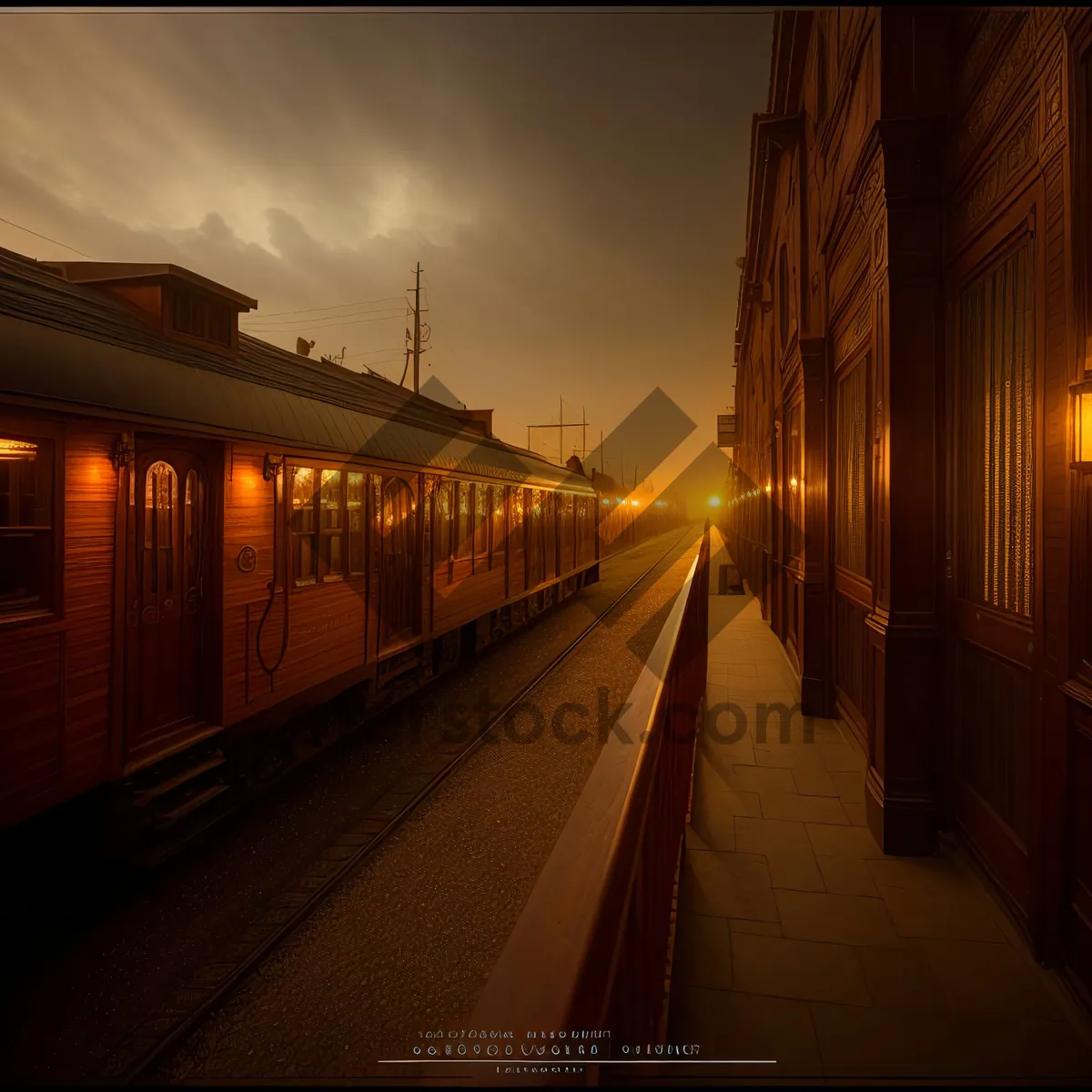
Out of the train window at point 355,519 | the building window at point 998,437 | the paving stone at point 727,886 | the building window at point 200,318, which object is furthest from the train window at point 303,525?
the building window at point 998,437

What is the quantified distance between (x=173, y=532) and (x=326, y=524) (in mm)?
1696

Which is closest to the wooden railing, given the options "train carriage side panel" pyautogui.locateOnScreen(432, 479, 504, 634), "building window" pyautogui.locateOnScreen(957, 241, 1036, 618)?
"building window" pyautogui.locateOnScreen(957, 241, 1036, 618)

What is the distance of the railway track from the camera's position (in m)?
2.75

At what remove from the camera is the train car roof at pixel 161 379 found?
3.29 m

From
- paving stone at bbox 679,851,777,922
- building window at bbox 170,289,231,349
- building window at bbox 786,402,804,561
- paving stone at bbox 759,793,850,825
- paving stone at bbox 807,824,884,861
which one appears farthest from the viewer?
building window at bbox 786,402,804,561

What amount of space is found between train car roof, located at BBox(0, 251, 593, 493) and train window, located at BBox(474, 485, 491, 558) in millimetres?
1898

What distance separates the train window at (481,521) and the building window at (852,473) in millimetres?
5360

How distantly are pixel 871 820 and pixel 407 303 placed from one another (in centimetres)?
2298

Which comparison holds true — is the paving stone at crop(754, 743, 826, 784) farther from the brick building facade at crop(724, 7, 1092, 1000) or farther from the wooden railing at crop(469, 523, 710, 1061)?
the wooden railing at crop(469, 523, 710, 1061)

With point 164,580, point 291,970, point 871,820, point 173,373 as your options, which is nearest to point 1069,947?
point 871,820

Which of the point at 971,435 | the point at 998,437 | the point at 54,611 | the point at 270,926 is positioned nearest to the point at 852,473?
the point at 971,435

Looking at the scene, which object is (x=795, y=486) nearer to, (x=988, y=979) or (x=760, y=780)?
Result: (x=760, y=780)

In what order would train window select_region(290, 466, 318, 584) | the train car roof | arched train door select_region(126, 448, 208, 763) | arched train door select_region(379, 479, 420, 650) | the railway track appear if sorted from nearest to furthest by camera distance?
the railway track < the train car roof < arched train door select_region(126, 448, 208, 763) < train window select_region(290, 466, 318, 584) < arched train door select_region(379, 479, 420, 650)

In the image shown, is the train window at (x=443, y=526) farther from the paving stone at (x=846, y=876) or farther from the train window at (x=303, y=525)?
the paving stone at (x=846, y=876)
